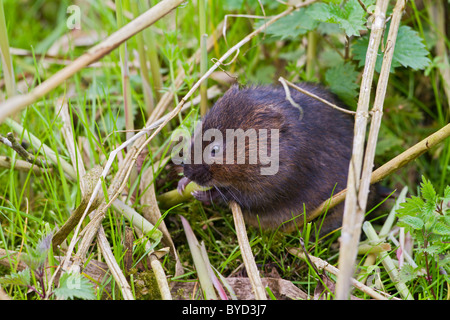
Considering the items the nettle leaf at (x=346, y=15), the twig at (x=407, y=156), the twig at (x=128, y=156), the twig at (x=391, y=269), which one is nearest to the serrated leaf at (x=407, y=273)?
the twig at (x=391, y=269)

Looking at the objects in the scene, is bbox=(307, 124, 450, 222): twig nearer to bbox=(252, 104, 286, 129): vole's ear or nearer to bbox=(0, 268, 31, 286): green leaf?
bbox=(252, 104, 286, 129): vole's ear

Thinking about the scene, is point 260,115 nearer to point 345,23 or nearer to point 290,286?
point 345,23

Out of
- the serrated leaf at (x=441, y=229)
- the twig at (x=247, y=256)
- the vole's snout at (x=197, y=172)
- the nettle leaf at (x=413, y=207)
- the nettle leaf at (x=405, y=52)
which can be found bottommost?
the twig at (x=247, y=256)

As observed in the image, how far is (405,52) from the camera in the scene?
3164 millimetres

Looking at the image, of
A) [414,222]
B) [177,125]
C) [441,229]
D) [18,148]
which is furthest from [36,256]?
[441,229]

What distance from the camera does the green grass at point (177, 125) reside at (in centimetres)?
287

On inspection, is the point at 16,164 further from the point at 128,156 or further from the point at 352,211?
the point at 352,211

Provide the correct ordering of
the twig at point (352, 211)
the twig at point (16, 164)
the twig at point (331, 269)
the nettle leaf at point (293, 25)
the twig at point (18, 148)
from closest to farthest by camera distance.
A: the twig at point (352, 211), the twig at point (331, 269), the twig at point (18, 148), the twig at point (16, 164), the nettle leaf at point (293, 25)

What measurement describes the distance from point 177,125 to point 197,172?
782 millimetres

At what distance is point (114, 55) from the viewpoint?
3.60 m

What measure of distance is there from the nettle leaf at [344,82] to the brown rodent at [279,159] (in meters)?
0.19

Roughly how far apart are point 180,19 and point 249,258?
93.7 inches

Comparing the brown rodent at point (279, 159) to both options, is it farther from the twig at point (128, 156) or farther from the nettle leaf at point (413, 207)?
the nettle leaf at point (413, 207)
